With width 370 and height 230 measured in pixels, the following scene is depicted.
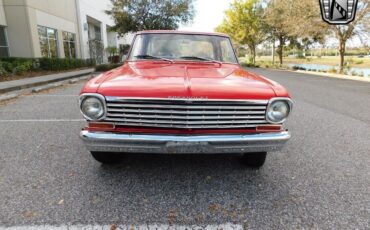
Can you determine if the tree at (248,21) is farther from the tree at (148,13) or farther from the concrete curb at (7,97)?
the concrete curb at (7,97)

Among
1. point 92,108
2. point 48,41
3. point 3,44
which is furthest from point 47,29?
point 92,108

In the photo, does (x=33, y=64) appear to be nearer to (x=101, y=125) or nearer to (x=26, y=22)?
(x=26, y=22)

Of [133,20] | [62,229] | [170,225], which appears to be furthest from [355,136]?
[133,20]

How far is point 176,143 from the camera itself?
2.55 m

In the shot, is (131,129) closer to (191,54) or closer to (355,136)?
(191,54)

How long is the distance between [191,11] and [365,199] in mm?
24336

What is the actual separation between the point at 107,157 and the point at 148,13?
22.3 metres

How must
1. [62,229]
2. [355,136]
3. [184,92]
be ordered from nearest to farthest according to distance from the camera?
[62,229]
[184,92]
[355,136]

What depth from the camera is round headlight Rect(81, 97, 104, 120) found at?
2.63m

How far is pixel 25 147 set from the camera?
412cm

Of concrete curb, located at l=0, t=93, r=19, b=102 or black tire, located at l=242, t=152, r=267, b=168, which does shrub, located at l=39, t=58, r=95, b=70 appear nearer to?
concrete curb, located at l=0, t=93, r=19, b=102

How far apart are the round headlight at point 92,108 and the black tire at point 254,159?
1.79 metres

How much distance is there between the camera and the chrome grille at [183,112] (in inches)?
101

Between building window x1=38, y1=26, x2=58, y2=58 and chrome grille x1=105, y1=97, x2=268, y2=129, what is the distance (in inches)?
696
